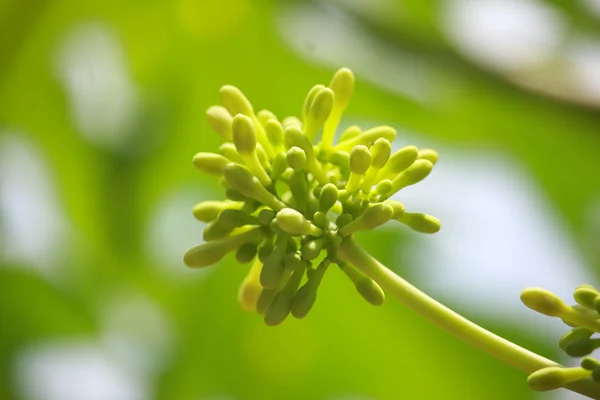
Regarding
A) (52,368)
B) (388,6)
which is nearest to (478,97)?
(388,6)

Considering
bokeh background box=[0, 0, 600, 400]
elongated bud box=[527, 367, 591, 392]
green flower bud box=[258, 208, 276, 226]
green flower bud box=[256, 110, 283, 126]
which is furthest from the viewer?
bokeh background box=[0, 0, 600, 400]

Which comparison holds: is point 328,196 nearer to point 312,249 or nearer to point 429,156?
point 312,249

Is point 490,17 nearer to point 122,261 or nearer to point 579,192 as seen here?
point 579,192

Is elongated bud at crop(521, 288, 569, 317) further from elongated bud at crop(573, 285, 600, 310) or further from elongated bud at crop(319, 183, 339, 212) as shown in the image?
elongated bud at crop(319, 183, 339, 212)

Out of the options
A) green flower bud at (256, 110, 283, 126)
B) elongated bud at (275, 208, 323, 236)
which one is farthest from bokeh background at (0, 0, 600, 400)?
elongated bud at (275, 208, 323, 236)

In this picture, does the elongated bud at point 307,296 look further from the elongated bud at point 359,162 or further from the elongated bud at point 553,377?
the elongated bud at point 553,377

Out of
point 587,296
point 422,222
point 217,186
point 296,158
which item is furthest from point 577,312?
point 217,186
